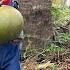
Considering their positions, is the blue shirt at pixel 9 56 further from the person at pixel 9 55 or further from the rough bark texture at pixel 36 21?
the rough bark texture at pixel 36 21

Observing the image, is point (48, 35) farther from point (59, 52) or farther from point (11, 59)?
point (11, 59)

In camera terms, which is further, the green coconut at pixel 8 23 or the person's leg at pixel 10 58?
the person's leg at pixel 10 58

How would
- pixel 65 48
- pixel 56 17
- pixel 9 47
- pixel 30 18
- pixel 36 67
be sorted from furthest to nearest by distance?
pixel 56 17, pixel 65 48, pixel 30 18, pixel 36 67, pixel 9 47

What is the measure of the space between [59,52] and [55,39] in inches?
15.5

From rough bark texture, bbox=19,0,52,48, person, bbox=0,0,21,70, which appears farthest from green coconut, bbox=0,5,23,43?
rough bark texture, bbox=19,0,52,48

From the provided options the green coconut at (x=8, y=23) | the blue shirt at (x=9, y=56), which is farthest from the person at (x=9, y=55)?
the green coconut at (x=8, y=23)

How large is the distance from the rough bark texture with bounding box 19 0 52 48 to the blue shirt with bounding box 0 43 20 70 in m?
1.73

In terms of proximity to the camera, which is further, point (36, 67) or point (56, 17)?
point (56, 17)

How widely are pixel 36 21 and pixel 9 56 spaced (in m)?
1.87

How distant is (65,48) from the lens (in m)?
4.76

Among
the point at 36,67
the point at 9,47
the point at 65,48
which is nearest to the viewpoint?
the point at 9,47

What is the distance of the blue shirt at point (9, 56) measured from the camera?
2621mm

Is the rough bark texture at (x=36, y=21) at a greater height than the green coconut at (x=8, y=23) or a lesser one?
lesser

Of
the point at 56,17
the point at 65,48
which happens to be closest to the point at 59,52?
the point at 65,48
